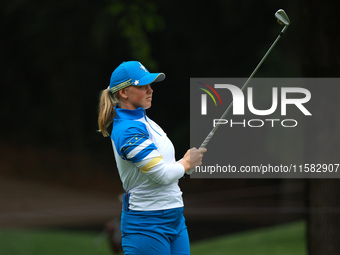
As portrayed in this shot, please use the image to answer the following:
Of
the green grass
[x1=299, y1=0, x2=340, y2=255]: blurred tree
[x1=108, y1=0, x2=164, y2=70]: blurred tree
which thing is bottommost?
the green grass

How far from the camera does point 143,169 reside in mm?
3086

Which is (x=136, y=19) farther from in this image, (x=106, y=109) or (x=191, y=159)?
(x=191, y=159)

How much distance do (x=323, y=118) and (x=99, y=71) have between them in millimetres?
12535

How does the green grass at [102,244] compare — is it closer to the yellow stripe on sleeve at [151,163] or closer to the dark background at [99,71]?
the dark background at [99,71]

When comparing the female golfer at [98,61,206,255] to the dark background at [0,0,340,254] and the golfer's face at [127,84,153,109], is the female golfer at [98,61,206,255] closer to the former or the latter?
the golfer's face at [127,84,153,109]

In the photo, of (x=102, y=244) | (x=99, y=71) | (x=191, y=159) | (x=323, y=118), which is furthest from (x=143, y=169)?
(x=99, y=71)

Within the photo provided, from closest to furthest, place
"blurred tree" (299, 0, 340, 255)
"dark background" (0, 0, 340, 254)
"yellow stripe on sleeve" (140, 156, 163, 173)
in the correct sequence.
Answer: "yellow stripe on sleeve" (140, 156, 163, 173) → "blurred tree" (299, 0, 340, 255) → "dark background" (0, 0, 340, 254)

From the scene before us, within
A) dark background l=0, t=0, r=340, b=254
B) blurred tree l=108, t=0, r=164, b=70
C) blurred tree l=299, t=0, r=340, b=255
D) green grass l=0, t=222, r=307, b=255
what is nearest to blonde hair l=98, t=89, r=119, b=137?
blurred tree l=299, t=0, r=340, b=255

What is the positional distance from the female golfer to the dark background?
7.53 metres

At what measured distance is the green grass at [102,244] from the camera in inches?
323

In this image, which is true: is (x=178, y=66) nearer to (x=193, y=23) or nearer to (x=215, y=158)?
(x=193, y=23)

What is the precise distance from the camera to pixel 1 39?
662 inches

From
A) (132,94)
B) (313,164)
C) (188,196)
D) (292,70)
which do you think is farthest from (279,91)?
(132,94)

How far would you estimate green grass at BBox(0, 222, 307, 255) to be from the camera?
26.9 ft
